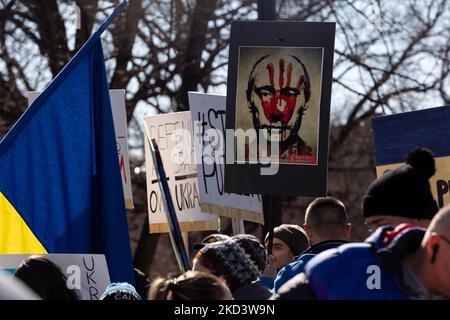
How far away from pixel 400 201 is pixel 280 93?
2479 millimetres

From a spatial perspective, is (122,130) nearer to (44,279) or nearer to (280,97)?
(280,97)

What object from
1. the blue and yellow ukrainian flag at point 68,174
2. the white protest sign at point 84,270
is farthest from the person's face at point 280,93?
the white protest sign at point 84,270

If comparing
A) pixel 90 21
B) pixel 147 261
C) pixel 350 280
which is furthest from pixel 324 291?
pixel 147 261

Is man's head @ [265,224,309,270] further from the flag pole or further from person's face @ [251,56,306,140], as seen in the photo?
the flag pole

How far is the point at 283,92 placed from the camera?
646cm

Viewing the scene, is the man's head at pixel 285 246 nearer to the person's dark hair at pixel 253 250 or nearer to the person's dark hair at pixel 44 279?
the person's dark hair at pixel 253 250

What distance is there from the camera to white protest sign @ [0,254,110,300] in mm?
5457

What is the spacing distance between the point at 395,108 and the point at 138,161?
358 centimetres

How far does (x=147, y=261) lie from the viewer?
15.5 m

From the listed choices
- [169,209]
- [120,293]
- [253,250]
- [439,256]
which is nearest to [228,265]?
[253,250]

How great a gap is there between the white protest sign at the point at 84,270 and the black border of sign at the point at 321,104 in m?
0.91

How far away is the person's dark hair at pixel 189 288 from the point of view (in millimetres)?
3490

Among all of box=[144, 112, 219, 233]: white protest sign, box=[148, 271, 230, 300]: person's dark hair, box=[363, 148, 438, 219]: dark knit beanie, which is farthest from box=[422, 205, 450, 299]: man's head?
box=[144, 112, 219, 233]: white protest sign

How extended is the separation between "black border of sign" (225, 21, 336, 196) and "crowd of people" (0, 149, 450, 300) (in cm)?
30
